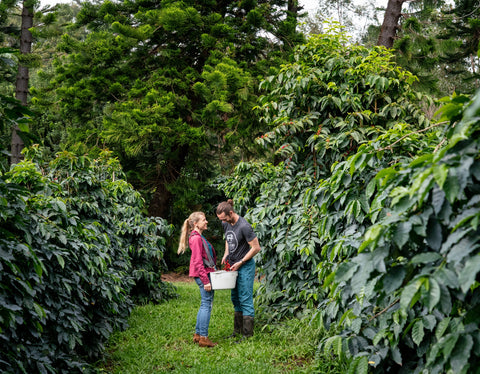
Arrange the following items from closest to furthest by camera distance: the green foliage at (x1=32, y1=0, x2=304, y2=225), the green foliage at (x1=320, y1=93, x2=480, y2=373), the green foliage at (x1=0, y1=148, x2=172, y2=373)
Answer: the green foliage at (x1=320, y1=93, x2=480, y2=373)
the green foliage at (x1=0, y1=148, x2=172, y2=373)
the green foliage at (x1=32, y1=0, x2=304, y2=225)

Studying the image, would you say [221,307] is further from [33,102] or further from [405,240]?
[33,102]

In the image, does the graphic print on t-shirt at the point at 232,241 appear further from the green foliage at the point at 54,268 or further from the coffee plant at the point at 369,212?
the green foliage at the point at 54,268

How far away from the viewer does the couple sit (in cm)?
547

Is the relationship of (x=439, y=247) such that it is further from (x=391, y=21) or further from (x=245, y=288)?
(x=391, y=21)

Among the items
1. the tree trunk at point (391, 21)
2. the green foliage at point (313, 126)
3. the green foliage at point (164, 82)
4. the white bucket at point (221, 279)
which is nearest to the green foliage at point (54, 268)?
the white bucket at point (221, 279)

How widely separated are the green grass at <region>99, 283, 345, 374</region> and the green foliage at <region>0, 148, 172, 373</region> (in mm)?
387

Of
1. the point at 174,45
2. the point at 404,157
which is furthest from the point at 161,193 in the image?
the point at 404,157

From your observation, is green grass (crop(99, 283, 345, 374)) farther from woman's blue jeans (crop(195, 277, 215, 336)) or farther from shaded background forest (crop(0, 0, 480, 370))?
shaded background forest (crop(0, 0, 480, 370))

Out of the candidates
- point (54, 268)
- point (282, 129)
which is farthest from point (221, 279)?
point (54, 268)

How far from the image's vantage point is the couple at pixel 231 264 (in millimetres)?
5469

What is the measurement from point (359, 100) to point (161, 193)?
8601mm

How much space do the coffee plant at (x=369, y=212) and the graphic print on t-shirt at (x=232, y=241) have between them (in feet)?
1.72

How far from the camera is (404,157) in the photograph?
343 centimetres

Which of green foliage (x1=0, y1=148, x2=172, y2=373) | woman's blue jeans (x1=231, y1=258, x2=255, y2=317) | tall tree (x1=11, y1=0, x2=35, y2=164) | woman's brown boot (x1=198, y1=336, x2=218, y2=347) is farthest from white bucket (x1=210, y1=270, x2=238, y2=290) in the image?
tall tree (x1=11, y1=0, x2=35, y2=164)
